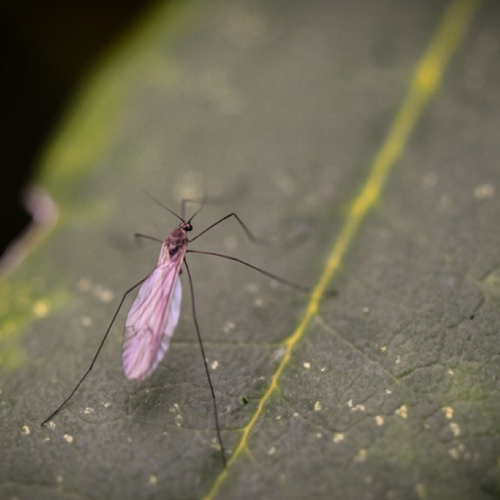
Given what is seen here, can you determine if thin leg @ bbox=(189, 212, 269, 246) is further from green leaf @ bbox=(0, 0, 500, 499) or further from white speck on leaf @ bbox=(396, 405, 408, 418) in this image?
white speck on leaf @ bbox=(396, 405, 408, 418)

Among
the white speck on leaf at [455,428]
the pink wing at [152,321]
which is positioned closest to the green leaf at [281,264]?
the white speck on leaf at [455,428]

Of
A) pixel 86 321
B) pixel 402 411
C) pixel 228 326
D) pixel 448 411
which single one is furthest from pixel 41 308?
pixel 448 411

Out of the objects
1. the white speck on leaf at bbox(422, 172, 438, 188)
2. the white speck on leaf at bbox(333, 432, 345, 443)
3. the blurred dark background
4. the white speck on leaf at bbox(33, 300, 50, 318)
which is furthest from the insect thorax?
the blurred dark background

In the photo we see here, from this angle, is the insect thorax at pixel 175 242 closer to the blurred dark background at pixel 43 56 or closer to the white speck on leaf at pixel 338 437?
the white speck on leaf at pixel 338 437

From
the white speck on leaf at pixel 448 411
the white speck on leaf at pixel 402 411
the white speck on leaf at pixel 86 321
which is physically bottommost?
the white speck on leaf at pixel 86 321

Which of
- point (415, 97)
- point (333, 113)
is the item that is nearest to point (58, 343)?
point (333, 113)

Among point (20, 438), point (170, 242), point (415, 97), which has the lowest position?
point (20, 438)

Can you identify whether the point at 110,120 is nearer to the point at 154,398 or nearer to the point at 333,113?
the point at 333,113

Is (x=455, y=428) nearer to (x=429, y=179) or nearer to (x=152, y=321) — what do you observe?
(x=152, y=321)
